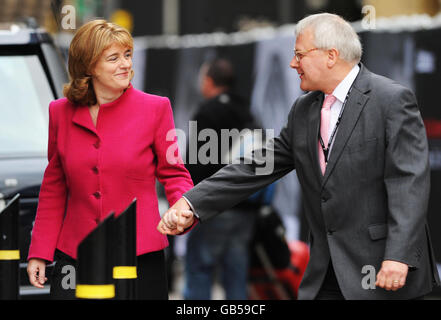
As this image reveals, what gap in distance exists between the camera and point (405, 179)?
14.1 feet

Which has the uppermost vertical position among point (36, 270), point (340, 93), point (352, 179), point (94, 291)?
point (340, 93)

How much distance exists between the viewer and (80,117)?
4516 mm

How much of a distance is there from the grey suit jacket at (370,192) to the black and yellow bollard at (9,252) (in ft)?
4.60

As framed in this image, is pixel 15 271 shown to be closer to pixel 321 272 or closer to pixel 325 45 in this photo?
pixel 321 272

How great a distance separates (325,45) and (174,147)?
834mm

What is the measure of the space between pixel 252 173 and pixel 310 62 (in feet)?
2.08

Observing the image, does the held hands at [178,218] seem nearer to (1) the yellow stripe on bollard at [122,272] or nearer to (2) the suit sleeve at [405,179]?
(1) the yellow stripe on bollard at [122,272]

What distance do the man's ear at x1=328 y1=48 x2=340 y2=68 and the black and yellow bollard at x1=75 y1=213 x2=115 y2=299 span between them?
1549mm

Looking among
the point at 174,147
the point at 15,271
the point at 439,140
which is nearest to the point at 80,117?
the point at 174,147

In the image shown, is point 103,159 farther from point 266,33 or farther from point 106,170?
point 266,33

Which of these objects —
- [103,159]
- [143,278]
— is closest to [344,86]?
[103,159]

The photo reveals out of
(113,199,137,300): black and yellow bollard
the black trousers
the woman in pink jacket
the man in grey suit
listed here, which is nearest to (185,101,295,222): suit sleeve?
the man in grey suit

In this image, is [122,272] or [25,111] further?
[25,111]

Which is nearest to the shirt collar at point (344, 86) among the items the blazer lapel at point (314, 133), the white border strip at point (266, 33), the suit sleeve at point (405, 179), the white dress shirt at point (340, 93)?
the white dress shirt at point (340, 93)
